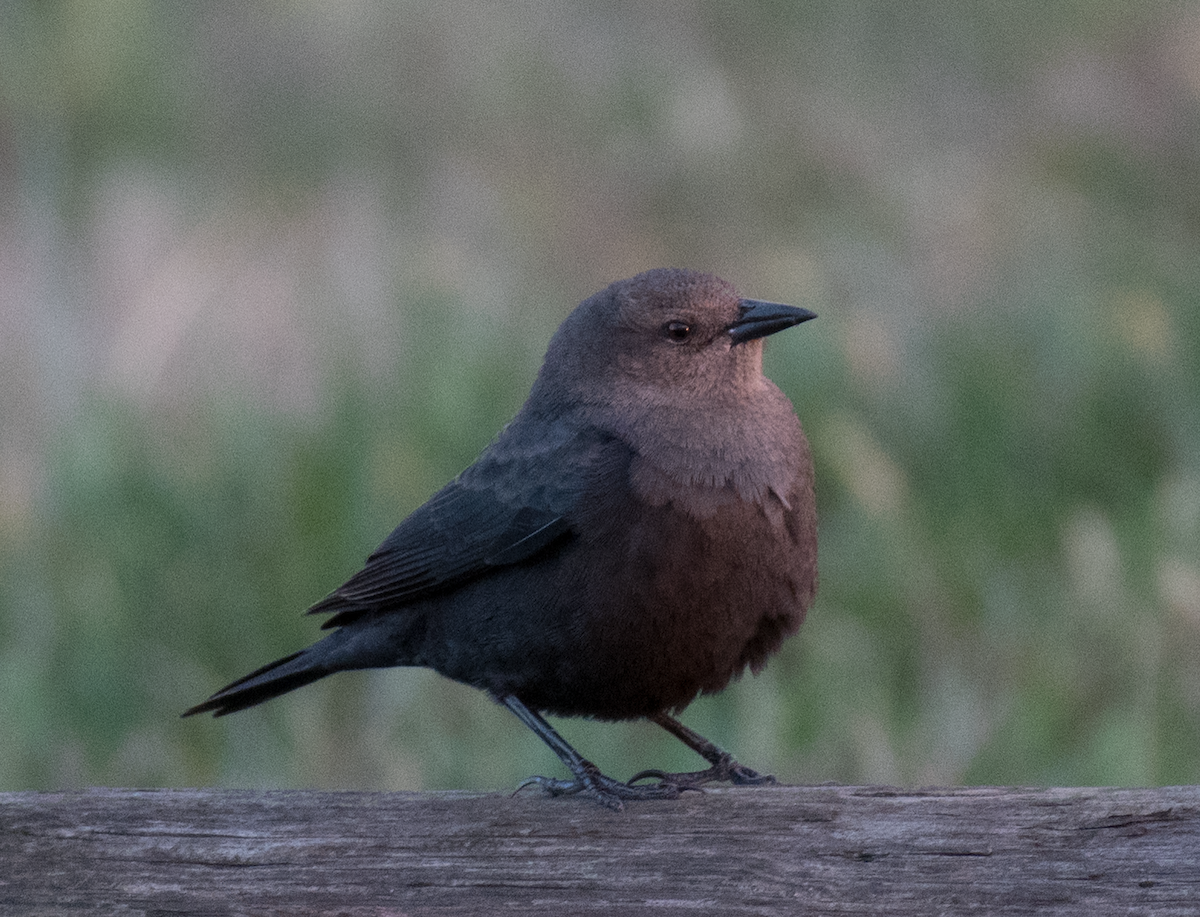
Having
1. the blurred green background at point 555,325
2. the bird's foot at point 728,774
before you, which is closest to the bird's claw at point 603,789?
the bird's foot at point 728,774

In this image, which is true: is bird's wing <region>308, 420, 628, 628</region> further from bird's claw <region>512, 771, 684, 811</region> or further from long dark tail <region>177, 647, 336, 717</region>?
bird's claw <region>512, 771, 684, 811</region>

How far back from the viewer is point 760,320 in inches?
165

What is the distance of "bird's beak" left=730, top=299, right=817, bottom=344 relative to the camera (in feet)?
13.6

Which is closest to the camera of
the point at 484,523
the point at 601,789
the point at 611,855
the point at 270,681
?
the point at 611,855

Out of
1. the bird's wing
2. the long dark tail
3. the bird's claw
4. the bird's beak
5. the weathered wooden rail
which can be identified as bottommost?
the weathered wooden rail

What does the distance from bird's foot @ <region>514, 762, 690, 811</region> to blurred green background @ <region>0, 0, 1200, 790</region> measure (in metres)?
0.91

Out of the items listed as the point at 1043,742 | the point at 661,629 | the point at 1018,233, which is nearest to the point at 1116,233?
the point at 1018,233

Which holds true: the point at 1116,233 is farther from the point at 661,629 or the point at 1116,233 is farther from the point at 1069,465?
the point at 661,629

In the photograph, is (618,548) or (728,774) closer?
(618,548)

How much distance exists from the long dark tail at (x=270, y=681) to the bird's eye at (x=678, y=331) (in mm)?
1159

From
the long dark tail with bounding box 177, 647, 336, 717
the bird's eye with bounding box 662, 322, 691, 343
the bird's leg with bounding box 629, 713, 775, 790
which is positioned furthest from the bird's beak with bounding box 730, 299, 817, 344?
the long dark tail with bounding box 177, 647, 336, 717

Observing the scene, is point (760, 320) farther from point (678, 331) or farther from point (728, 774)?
point (728, 774)

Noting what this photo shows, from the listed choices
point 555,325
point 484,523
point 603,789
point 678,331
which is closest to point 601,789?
point 603,789

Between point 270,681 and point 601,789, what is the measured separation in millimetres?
1043
